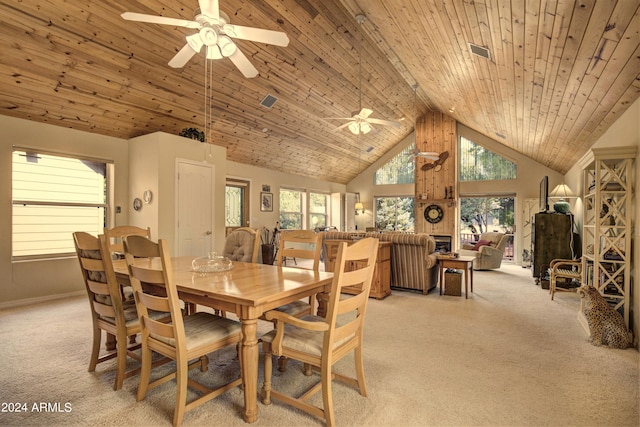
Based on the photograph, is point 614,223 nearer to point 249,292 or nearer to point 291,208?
point 249,292

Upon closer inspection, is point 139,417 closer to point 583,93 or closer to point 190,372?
point 190,372

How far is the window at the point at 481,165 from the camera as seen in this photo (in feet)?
29.1

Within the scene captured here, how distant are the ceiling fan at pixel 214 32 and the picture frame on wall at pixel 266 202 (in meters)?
5.38

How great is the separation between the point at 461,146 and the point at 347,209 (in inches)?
146

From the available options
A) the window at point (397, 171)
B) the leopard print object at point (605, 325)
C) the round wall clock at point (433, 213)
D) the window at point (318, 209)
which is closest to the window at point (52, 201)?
the window at point (318, 209)

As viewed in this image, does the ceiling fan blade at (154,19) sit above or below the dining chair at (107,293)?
above

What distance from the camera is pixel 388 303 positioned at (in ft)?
14.8

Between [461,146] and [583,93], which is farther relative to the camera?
[461,146]

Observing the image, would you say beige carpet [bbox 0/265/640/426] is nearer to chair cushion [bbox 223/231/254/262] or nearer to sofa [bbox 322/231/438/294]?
chair cushion [bbox 223/231/254/262]

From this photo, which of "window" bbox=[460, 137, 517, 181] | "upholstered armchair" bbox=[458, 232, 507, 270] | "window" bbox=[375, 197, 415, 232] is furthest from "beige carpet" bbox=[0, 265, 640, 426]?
"window" bbox=[375, 197, 415, 232]

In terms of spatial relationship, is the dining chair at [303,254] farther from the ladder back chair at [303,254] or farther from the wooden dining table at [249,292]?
the wooden dining table at [249,292]

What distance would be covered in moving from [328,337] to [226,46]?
7.09 ft

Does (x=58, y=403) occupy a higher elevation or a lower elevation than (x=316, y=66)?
lower

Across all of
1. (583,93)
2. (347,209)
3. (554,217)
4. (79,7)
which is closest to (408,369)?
(583,93)
